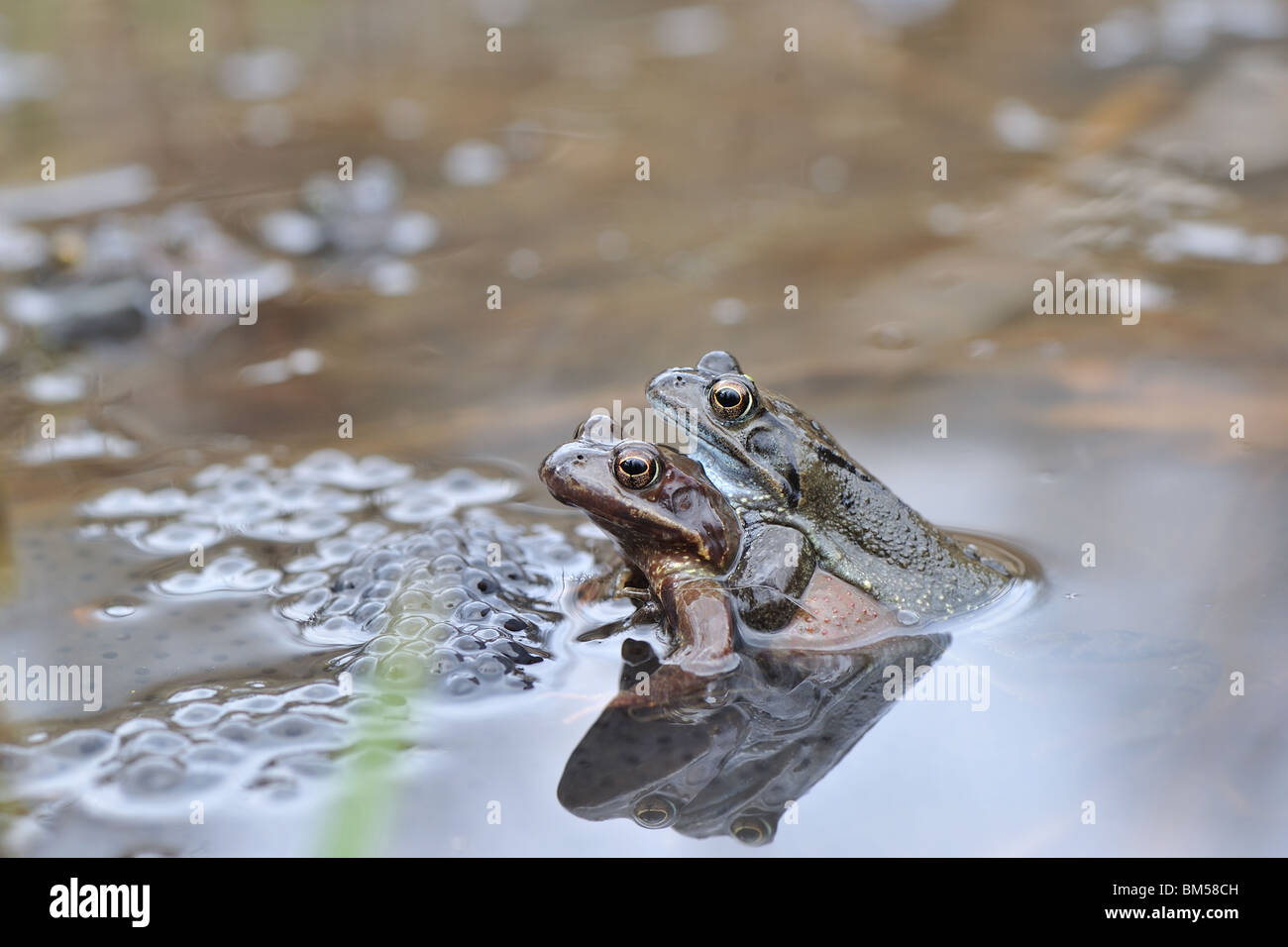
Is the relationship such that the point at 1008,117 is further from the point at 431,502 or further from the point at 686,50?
the point at 431,502

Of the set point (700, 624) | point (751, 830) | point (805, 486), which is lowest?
point (751, 830)

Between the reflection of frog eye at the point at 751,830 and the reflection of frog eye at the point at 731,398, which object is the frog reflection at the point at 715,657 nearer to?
the reflection of frog eye at the point at 751,830

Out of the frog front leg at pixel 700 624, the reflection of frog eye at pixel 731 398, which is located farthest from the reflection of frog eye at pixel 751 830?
the reflection of frog eye at pixel 731 398

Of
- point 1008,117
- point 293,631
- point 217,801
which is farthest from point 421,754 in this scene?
point 1008,117

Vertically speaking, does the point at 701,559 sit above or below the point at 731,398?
below

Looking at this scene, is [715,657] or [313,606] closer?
[715,657]

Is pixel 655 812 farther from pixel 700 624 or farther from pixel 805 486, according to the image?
pixel 805 486

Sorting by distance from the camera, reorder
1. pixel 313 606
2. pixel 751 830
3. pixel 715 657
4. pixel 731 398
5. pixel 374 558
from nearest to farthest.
→ pixel 751 830 → pixel 715 657 → pixel 731 398 → pixel 313 606 → pixel 374 558

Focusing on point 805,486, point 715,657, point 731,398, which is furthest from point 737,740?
point 731,398
